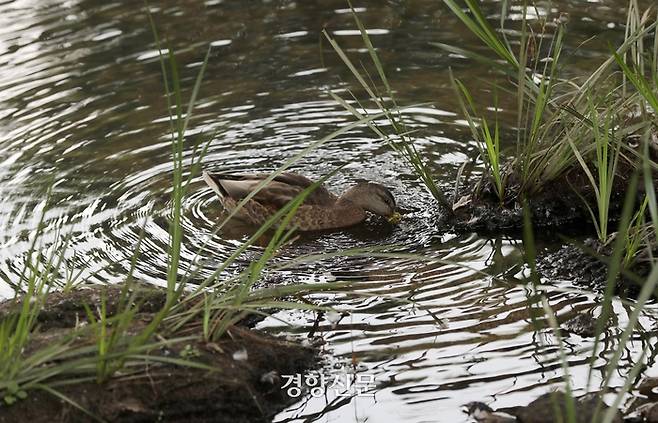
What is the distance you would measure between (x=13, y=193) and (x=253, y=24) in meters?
3.75

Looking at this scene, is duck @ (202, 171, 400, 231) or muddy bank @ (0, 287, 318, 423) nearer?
muddy bank @ (0, 287, 318, 423)

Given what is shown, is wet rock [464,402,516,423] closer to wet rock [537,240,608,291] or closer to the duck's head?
wet rock [537,240,608,291]

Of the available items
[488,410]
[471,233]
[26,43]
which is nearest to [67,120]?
[26,43]

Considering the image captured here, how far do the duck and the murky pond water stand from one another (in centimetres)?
12

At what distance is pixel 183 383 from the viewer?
4500mm

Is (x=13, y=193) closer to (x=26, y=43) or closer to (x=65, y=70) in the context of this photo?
(x=65, y=70)

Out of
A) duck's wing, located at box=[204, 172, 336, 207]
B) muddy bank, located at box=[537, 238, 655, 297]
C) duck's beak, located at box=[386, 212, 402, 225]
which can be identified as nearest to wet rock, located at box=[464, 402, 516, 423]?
muddy bank, located at box=[537, 238, 655, 297]

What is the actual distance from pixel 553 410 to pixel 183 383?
1.53m

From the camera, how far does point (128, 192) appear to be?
294 inches

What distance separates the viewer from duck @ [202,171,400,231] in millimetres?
7027

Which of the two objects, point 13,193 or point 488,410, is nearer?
point 488,410

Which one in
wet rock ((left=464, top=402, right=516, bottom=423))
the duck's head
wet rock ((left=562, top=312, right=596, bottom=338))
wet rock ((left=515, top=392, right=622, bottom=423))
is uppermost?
wet rock ((left=515, top=392, right=622, bottom=423))

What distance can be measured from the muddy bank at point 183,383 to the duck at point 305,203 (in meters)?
2.11

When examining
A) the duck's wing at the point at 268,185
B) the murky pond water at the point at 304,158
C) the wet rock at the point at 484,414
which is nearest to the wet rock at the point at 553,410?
the wet rock at the point at 484,414
